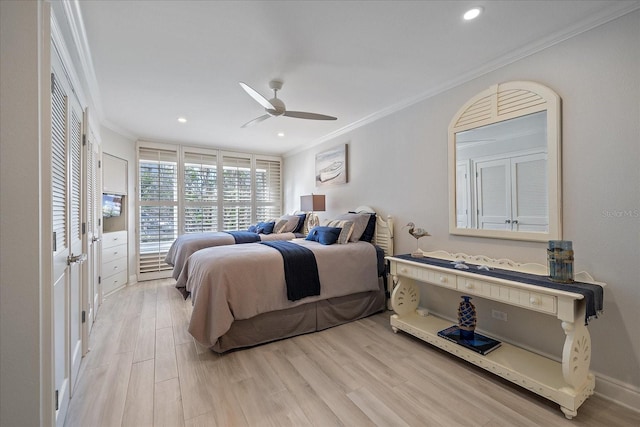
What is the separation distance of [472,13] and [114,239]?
16.7 ft

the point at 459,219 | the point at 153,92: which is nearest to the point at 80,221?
the point at 153,92

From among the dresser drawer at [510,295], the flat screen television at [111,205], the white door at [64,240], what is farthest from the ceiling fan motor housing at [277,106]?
the flat screen television at [111,205]

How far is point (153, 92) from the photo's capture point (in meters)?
3.04

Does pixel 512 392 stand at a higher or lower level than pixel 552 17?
lower

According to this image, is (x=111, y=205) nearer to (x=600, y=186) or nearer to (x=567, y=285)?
(x=567, y=285)

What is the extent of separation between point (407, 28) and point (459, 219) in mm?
1772

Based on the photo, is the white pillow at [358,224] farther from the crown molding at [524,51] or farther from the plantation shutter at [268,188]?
the plantation shutter at [268,188]

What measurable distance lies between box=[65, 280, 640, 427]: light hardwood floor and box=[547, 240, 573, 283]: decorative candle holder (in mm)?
814

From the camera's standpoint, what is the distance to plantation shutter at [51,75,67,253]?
4.91 feet

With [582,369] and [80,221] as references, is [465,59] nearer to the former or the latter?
[582,369]

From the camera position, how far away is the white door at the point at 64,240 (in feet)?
4.92

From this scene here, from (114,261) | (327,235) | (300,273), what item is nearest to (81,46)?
(300,273)

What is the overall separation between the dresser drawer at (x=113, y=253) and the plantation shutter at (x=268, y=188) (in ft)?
8.17

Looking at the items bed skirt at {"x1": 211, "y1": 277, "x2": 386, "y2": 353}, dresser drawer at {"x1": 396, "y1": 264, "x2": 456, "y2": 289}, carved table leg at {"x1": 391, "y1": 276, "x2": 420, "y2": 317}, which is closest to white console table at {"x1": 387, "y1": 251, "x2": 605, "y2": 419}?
dresser drawer at {"x1": 396, "y1": 264, "x2": 456, "y2": 289}
